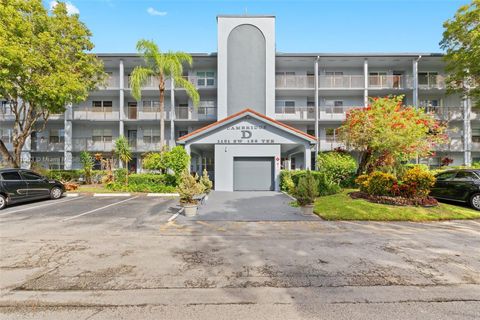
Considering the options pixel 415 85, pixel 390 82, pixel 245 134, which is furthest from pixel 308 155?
pixel 415 85

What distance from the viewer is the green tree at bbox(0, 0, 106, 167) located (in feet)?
45.9

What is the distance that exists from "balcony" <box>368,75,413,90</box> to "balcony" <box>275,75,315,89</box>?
6.38 metres

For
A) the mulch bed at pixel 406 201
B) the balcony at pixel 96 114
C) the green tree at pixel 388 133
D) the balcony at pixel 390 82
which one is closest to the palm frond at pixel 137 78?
the balcony at pixel 96 114

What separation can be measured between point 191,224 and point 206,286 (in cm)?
A: 423

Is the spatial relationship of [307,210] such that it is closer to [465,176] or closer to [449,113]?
[465,176]

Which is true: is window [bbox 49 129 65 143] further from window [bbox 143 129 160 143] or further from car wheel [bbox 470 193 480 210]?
car wheel [bbox 470 193 480 210]

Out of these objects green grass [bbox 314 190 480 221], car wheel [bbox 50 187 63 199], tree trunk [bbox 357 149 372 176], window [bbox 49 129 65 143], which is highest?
window [bbox 49 129 65 143]

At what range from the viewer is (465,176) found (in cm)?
1073

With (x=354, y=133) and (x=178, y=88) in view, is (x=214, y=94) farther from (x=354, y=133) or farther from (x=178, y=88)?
(x=354, y=133)

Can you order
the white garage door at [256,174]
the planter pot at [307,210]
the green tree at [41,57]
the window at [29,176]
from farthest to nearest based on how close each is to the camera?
the white garage door at [256,174] → the green tree at [41,57] → the window at [29,176] → the planter pot at [307,210]

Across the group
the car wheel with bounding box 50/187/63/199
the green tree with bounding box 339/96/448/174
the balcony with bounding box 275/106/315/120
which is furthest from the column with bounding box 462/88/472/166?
the car wheel with bounding box 50/187/63/199

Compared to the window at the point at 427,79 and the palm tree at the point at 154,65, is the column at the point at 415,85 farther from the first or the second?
the palm tree at the point at 154,65

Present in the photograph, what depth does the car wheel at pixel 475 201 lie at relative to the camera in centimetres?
1008

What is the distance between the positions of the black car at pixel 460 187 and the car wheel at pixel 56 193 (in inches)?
849
